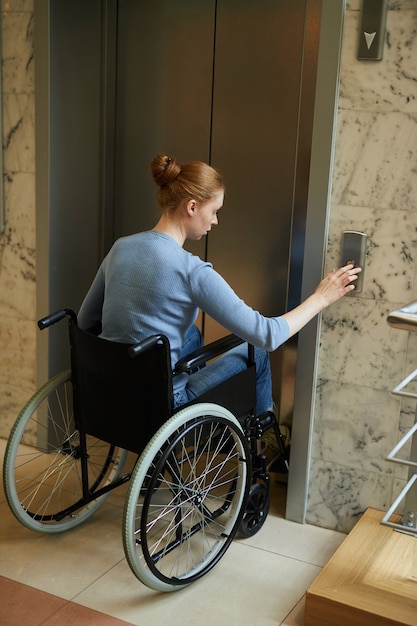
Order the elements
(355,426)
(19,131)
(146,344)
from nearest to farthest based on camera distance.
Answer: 1. (146,344)
2. (355,426)
3. (19,131)

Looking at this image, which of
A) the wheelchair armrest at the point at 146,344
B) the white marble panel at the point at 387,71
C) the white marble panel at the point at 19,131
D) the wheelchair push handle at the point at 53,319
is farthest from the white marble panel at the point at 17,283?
the white marble panel at the point at 387,71

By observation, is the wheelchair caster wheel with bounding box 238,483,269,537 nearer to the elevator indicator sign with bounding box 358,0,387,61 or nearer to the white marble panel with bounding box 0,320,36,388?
the white marble panel with bounding box 0,320,36,388

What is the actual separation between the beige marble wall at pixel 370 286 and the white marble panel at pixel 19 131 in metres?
1.38

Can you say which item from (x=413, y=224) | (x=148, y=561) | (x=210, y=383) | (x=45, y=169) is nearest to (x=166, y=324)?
(x=210, y=383)

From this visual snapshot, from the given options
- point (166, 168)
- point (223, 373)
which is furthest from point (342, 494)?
point (166, 168)

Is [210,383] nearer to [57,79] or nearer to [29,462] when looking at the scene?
[29,462]

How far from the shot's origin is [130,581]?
2.69m

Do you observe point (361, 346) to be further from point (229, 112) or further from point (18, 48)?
point (18, 48)

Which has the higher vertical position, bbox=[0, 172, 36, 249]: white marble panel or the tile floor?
bbox=[0, 172, 36, 249]: white marble panel

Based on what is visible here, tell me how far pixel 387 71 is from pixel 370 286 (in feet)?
2.40

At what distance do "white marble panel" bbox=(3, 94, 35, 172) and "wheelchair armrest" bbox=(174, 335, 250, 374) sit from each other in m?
1.31

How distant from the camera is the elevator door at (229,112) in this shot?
3.19 metres

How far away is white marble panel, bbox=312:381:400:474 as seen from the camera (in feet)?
9.48

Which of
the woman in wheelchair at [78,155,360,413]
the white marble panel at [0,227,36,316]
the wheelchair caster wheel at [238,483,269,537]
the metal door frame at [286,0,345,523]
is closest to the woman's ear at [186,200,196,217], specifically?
the woman in wheelchair at [78,155,360,413]
